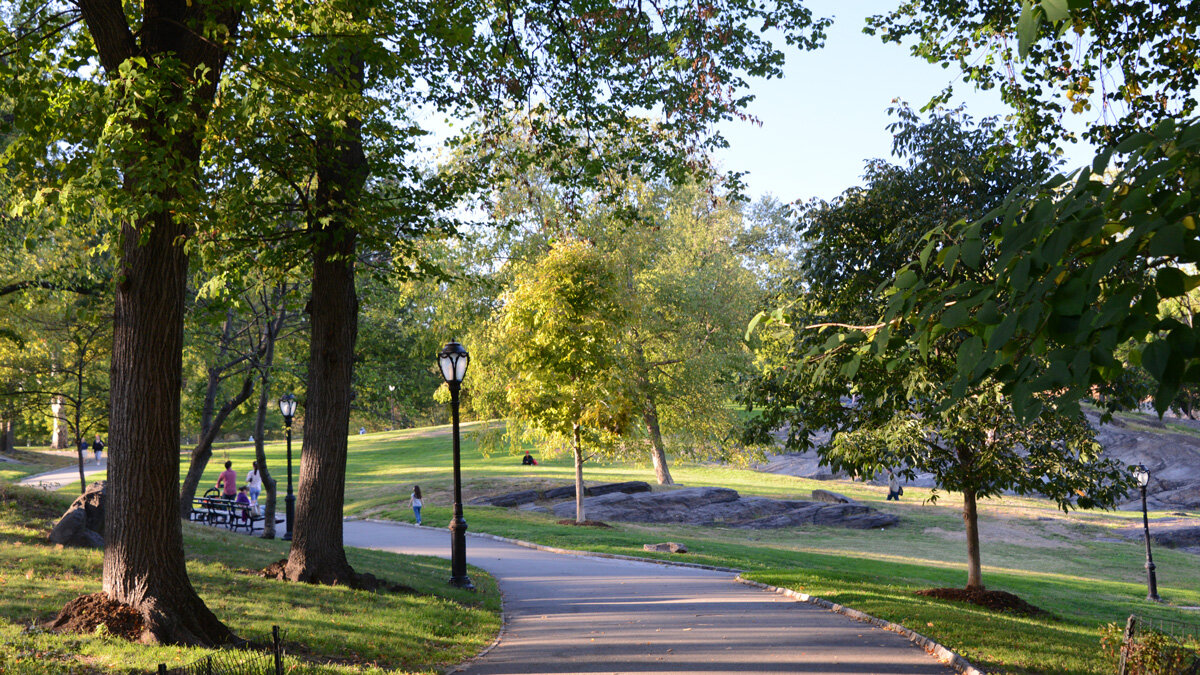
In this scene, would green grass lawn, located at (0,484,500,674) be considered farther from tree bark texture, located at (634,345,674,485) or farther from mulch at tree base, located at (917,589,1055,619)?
tree bark texture, located at (634,345,674,485)

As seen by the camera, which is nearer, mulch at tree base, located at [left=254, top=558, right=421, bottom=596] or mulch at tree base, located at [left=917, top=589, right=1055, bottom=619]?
mulch at tree base, located at [left=254, top=558, right=421, bottom=596]

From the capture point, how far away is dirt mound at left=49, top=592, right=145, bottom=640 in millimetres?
7629

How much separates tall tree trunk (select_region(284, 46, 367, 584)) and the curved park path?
9.36ft

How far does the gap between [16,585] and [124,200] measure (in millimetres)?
5416

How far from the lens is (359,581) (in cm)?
1189

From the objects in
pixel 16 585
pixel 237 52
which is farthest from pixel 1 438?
pixel 237 52

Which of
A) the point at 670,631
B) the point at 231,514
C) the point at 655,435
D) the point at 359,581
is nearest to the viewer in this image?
the point at 670,631

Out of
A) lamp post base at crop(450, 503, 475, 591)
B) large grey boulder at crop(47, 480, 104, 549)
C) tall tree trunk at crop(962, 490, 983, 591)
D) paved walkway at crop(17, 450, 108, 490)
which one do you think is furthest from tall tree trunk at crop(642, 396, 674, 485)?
paved walkway at crop(17, 450, 108, 490)

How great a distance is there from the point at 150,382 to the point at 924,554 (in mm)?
25269

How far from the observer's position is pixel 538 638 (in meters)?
9.94

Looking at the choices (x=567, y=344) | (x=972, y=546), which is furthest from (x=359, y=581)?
(x=567, y=344)

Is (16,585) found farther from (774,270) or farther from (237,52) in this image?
(774,270)

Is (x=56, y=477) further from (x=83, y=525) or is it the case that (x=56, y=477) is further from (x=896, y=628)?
(x=896, y=628)

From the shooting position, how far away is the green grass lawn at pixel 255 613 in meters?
7.12
